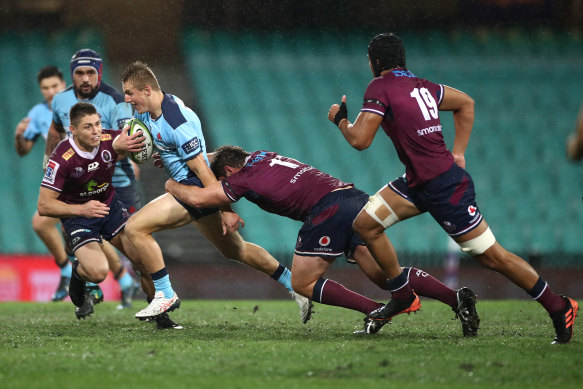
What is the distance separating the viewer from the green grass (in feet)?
13.9

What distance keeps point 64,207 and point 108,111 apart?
1.73 m

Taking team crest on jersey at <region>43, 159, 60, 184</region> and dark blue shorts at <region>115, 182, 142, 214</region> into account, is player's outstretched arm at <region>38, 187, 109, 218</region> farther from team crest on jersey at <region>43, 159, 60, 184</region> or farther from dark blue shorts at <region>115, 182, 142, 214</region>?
dark blue shorts at <region>115, 182, 142, 214</region>

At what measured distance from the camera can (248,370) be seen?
451 centimetres

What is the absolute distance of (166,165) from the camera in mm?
6812

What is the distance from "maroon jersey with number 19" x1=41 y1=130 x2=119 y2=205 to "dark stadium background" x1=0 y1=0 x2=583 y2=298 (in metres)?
6.45

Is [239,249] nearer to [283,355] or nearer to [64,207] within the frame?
[64,207]

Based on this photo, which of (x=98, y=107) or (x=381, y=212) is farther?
(x=98, y=107)

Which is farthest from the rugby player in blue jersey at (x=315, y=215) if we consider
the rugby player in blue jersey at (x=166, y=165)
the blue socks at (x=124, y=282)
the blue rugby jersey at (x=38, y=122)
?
the blue rugby jersey at (x=38, y=122)

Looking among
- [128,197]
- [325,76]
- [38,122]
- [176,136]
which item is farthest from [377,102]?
[325,76]

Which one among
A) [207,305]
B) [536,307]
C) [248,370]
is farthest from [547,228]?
[248,370]

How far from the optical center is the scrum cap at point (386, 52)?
18.9 feet

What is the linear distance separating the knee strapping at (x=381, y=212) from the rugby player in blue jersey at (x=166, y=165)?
4.14 ft

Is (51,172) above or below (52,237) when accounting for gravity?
above

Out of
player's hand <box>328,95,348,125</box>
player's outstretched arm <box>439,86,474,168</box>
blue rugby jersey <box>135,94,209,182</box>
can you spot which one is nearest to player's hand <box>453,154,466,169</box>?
player's outstretched arm <box>439,86,474,168</box>
